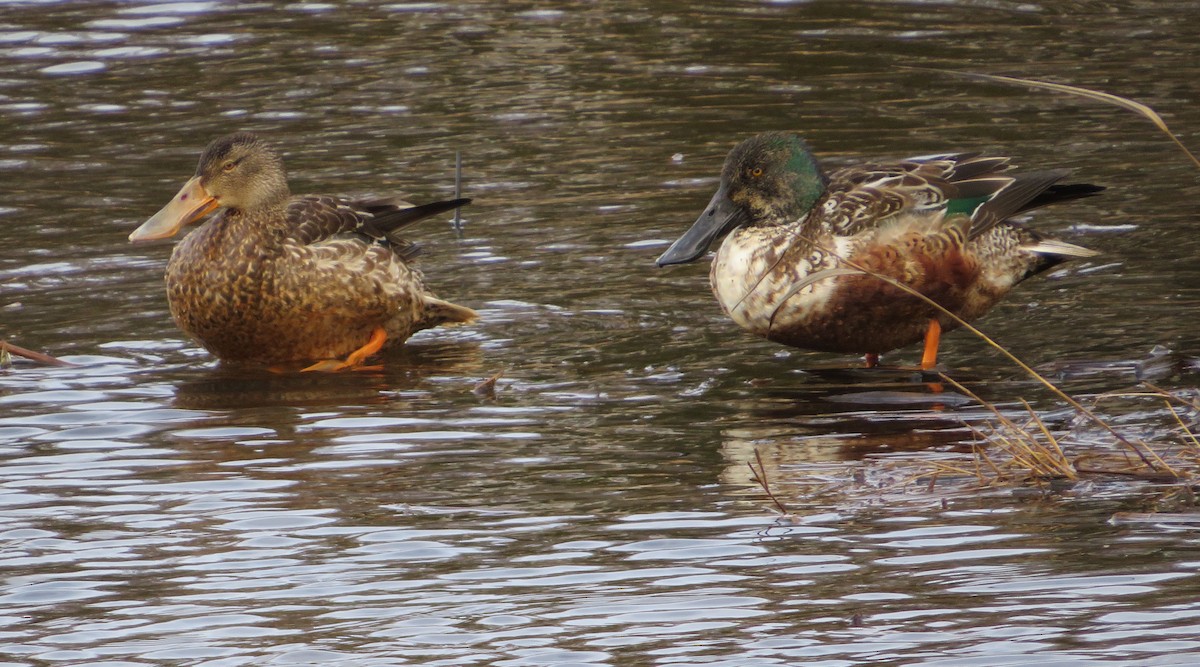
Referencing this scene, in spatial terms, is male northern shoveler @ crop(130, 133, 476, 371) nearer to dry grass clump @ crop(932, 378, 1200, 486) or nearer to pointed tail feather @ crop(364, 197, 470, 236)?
pointed tail feather @ crop(364, 197, 470, 236)

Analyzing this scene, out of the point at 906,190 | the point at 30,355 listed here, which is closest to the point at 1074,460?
the point at 906,190

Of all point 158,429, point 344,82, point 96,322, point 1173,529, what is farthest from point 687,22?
point 1173,529

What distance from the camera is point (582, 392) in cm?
711

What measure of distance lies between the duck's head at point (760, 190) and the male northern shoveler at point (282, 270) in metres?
1.28

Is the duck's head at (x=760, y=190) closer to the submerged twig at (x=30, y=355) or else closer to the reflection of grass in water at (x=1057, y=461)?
the reflection of grass in water at (x=1057, y=461)

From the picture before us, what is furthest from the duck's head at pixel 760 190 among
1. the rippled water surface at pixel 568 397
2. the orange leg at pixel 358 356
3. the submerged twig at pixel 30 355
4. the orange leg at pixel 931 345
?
the submerged twig at pixel 30 355

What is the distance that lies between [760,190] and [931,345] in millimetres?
940

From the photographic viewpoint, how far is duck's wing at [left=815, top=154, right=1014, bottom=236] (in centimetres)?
727

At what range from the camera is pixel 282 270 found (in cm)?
786

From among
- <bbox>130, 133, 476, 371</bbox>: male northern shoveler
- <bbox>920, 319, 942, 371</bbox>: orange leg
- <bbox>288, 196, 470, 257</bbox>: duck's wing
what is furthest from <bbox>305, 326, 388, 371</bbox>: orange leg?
<bbox>920, 319, 942, 371</bbox>: orange leg

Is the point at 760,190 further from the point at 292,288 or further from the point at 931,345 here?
the point at 292,288

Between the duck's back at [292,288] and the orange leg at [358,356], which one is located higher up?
the duck's back at [292,288]

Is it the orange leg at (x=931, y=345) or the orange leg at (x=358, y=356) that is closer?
the orange leg at (x=931, y=345)

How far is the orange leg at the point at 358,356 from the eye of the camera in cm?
795
